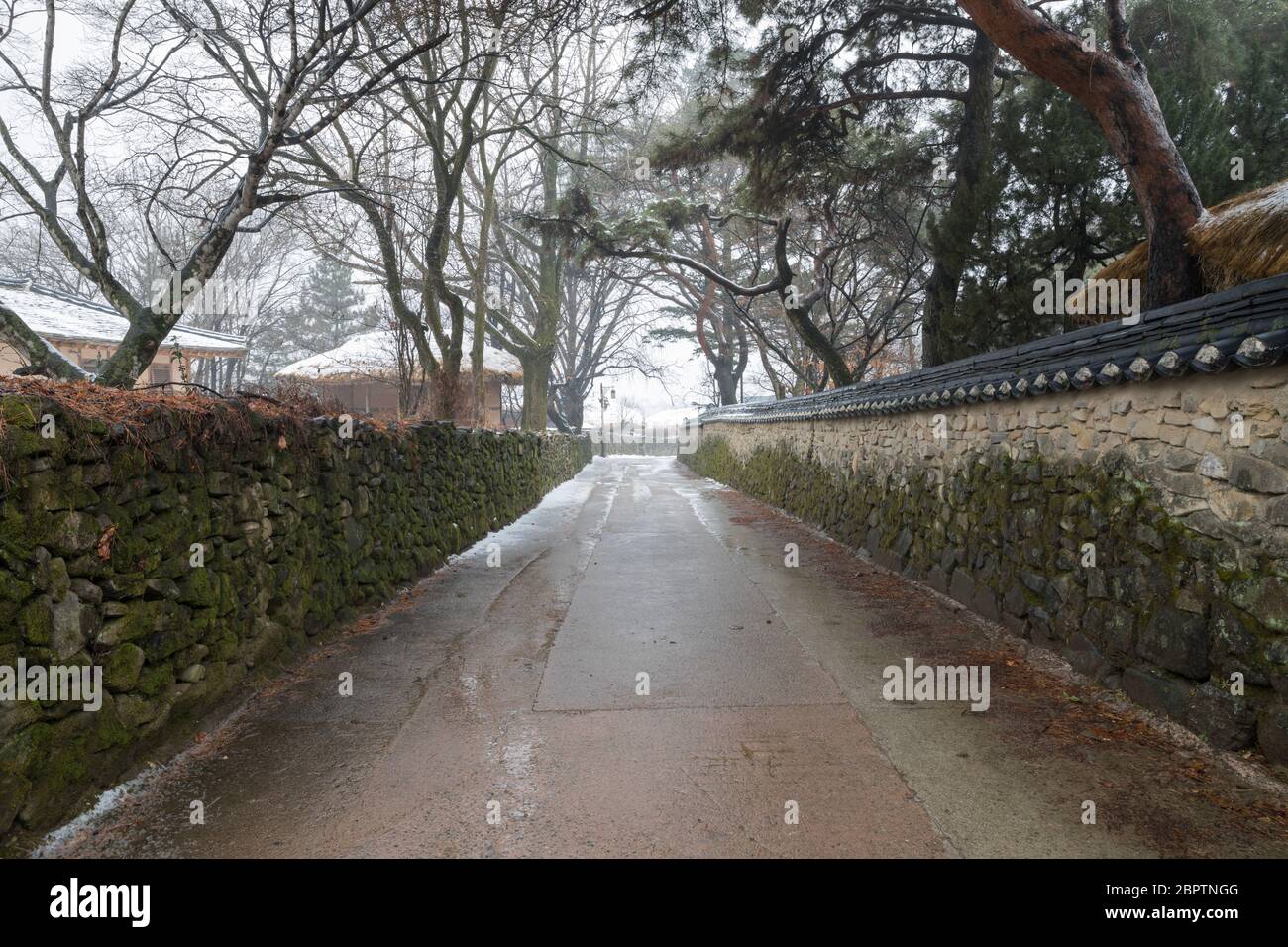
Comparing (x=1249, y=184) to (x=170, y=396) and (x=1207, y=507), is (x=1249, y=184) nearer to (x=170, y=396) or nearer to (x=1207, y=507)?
(x=1207, y=507)

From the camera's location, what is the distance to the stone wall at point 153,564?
8.45ft

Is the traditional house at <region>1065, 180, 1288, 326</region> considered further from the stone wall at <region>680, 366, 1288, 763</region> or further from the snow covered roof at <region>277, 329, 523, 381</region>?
the snow covered roof at <region>277, 329, 523, 381</region>

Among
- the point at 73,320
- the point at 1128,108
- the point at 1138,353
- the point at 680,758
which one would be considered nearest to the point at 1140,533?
the point at 1138,353

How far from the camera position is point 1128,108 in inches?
228

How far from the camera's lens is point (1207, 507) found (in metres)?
3.33

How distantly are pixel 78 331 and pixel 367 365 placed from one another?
6.51 meters

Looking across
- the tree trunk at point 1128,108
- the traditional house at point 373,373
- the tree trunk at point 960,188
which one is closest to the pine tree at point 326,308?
the traditional house at point 373,373

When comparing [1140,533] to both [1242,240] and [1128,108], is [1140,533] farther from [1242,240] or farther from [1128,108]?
[1128,108]

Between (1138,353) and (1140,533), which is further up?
(1138,353)

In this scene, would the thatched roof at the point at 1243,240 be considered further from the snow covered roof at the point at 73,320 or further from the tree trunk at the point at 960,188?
the snow covered roof at the point at 73,320

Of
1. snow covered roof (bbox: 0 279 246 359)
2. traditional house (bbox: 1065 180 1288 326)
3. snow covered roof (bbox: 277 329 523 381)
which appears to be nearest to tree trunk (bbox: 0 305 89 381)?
snow covered roof (bbox: 0 279 246 359)

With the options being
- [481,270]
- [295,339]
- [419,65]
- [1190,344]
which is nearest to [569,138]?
[481,270]

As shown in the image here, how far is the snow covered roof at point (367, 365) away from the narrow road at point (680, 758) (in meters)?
11.5

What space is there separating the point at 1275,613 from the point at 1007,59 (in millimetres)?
10596
